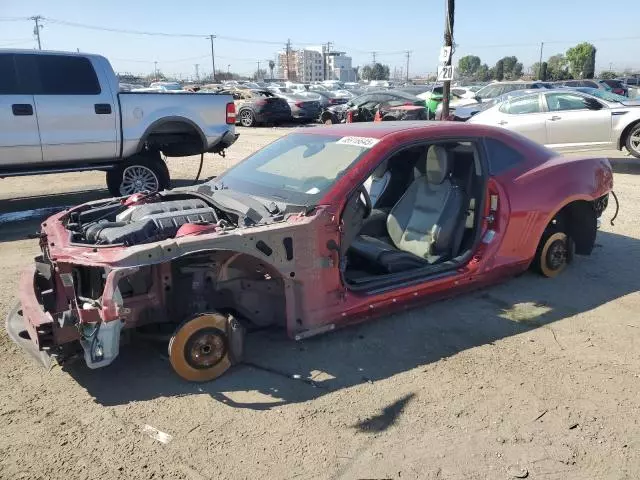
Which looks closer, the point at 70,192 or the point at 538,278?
the point at 538,278

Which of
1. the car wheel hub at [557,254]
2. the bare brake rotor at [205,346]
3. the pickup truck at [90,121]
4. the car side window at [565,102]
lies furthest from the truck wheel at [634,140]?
the bare brake rotor at [205,346]

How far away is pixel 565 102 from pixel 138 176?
849cm

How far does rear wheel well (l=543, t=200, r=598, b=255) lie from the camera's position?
501 centimetres

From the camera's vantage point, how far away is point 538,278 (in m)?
4.99

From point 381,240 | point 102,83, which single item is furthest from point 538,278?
point 102,83

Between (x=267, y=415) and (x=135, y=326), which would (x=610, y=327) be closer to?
(x=267, y=415)

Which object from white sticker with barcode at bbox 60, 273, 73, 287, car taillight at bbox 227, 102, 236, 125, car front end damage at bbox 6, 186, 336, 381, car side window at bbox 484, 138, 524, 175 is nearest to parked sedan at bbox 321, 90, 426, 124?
car taillight at bbox 227, 102, 236, 125

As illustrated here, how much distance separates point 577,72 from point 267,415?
222ft

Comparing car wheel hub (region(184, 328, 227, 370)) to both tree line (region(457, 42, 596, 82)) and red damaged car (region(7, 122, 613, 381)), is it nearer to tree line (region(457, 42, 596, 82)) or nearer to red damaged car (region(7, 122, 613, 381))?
red damaged car (region(7, 122, 613, 381))

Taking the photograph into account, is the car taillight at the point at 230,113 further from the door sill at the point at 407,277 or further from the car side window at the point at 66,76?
the door sill at the point at 407,277

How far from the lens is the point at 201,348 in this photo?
329cm

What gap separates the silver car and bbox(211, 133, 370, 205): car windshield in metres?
8.20

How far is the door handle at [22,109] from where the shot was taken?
23.4 feet

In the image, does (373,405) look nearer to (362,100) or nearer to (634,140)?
(634,140)
